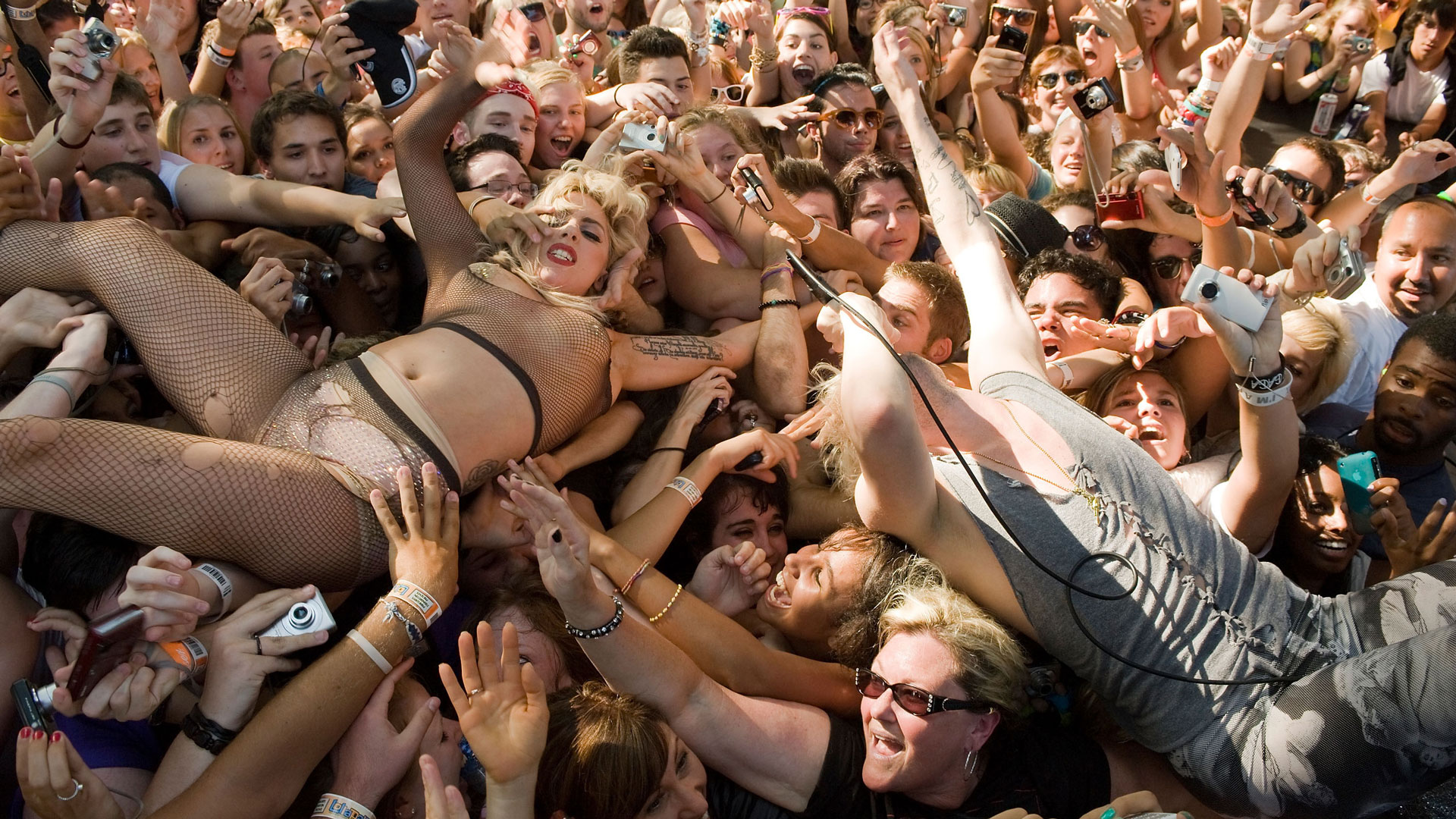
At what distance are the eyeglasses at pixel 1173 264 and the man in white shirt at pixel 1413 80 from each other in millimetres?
3083

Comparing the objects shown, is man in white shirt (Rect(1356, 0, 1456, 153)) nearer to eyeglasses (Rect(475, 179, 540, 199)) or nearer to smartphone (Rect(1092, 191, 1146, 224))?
smartphone (Rect(1092, 191, 1146, 224))

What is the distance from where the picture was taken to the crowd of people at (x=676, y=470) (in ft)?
7.26

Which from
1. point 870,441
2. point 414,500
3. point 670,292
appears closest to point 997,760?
point 870,441

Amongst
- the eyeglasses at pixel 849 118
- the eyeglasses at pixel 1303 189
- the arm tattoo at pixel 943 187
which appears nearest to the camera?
the arm tattoo at pixel 943 187

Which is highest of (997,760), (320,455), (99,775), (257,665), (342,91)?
(342,91)

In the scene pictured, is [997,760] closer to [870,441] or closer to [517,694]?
[870,441]

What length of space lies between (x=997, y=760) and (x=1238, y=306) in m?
1.31

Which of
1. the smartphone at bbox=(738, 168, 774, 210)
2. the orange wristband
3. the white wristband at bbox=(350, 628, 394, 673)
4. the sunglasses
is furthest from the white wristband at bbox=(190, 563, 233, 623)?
the sunglasses

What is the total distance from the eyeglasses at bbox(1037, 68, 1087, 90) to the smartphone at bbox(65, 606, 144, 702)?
5.12 m

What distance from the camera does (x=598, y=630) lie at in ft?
7.57

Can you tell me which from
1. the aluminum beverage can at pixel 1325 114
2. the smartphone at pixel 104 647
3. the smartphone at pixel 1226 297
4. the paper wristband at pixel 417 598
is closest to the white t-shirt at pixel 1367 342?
the smartphone at pixel 1226 297

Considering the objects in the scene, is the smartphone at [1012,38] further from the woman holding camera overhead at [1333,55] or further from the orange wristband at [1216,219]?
the woman holding camera overhead at [1333,55]

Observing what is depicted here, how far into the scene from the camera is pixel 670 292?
3760mm

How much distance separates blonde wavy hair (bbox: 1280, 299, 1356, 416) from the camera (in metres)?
3.45
